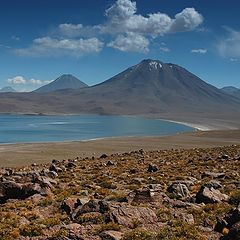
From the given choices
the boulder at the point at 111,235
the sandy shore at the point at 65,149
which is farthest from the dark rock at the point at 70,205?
the sandy shore at the point at 65,149

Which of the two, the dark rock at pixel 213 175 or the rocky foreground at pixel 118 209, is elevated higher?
the dark rock at pixel 213 175

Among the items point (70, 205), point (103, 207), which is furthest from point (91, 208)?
point (70, 205)

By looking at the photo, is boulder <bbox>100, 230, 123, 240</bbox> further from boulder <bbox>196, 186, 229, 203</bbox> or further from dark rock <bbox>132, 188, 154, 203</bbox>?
boulder <bbox>196, 186, 229, 203</bbox>

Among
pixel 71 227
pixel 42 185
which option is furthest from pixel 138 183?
pixel 71 227

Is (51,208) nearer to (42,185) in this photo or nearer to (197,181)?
(42,185)

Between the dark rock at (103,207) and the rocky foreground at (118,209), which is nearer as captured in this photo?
the rocky foreground at (118,209)

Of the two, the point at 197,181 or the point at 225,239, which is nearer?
the point at 225,239

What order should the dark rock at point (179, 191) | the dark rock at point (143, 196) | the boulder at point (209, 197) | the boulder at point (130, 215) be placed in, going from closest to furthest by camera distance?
the boulder at point (130, 215) → the boulder at point (209, 197) → the dark rock at point (143, 196) → the dark rock at point (179, 191)

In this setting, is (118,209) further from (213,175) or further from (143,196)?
(213,175)

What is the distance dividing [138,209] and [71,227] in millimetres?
2559

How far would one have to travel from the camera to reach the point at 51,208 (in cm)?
1831

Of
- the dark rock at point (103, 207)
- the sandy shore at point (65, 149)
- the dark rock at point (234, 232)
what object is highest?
the dark rock at point (103, 207)

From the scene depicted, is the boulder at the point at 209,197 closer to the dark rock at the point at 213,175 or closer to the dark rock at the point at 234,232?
the dark rock at the point at 234,232

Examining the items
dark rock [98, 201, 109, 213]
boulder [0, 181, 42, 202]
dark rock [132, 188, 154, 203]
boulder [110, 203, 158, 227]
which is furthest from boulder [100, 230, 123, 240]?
boulder [0, 181, 42, 202]
